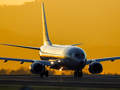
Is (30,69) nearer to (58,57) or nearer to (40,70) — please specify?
(40,70)

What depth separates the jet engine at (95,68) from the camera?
5053 centimetres

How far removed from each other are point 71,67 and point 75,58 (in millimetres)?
1610

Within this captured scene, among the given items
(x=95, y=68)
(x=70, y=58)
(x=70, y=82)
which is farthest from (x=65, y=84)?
(x=95, y=68)

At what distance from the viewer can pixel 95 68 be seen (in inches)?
2000

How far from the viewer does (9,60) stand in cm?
5297

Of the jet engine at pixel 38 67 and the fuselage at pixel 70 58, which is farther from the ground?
the fuselage at pixel 70 58

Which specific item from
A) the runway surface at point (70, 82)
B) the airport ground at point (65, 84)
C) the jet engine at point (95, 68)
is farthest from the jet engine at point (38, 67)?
the airport ground at point (65, 84)

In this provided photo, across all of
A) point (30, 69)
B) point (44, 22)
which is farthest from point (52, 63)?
point (44, 22)

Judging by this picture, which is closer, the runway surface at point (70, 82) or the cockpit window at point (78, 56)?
the runway surface at point (70, 82)

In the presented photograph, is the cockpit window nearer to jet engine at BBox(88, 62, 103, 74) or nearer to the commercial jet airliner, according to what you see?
the commercial jet airliner

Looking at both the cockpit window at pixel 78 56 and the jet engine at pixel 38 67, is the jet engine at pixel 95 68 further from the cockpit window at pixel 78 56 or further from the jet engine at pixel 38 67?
the jet engine at pixel 38 67

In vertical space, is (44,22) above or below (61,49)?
above

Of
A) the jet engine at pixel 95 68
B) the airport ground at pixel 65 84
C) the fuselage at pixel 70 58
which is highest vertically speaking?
the fuselage at pixel 70 58

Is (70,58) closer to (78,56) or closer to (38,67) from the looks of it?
(78,56)
